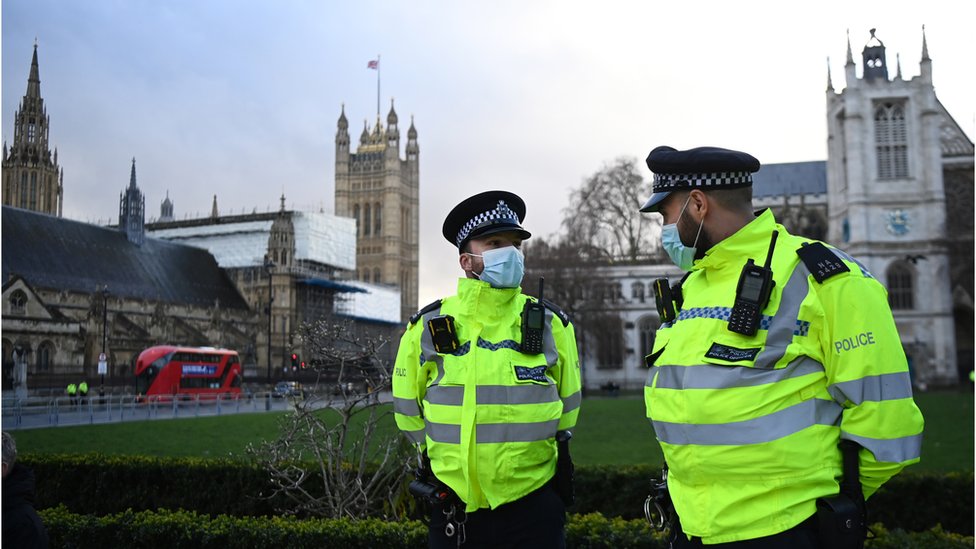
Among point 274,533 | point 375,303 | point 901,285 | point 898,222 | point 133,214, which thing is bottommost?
point 274,533

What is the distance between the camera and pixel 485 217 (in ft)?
12.6

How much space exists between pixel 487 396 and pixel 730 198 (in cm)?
135

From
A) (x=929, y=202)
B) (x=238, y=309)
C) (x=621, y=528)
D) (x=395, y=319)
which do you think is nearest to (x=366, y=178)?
(x=395, y=319)

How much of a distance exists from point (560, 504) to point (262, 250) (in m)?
62.4

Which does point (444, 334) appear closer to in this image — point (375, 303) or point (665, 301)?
point (665, 301)

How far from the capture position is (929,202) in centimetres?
4878

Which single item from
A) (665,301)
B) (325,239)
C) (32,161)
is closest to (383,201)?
(325,239)

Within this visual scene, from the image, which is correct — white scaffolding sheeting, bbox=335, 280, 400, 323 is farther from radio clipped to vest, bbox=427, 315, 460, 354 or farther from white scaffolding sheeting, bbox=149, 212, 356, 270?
radio clipped to vest, bbox=427, 315, 460, 354

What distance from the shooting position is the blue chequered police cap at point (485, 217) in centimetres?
379

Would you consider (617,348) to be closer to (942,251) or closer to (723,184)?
(942,251)

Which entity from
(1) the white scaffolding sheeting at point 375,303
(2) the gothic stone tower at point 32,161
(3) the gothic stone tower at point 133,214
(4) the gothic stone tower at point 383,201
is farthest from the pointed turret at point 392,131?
(2) the gothic stone tower at point 32,161

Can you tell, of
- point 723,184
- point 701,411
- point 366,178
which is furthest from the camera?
point 366,178

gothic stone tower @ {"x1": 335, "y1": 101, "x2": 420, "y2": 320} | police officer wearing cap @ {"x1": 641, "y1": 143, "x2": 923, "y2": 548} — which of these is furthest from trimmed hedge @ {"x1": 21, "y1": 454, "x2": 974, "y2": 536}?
gothic stone tower @ {"x1": 335, "y1": 101, "x2": 420, "y2": 320}

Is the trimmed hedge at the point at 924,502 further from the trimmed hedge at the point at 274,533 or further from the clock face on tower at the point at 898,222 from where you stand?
the clock face on tower at the point at 898,222
